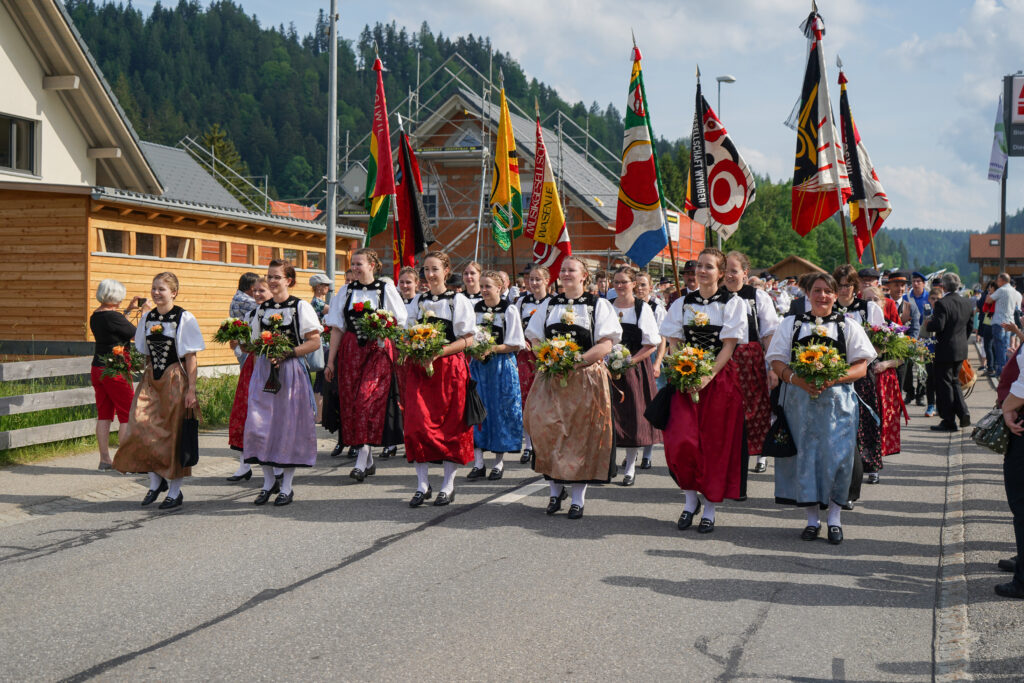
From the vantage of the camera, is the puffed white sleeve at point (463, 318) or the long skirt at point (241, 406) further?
the puffed white sleeve at point (463, 318)

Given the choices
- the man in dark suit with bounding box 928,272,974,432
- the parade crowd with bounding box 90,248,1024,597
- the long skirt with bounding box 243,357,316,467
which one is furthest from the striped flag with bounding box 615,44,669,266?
the long skirt with bounding box 243,357,316,467

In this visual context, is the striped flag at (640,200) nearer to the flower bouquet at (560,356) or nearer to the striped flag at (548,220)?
the striped flag at (548,220)

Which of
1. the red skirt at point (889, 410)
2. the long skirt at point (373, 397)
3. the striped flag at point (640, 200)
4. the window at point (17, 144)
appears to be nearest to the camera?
the long skirt at point (373, 397)

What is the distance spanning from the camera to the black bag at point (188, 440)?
8.23 metres

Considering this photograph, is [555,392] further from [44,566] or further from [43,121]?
[43,121]

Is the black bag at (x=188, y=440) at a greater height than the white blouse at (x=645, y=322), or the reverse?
the white blouse at (x=645, y=322)

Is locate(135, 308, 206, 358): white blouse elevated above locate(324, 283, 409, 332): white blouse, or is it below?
below

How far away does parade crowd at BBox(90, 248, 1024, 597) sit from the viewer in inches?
292

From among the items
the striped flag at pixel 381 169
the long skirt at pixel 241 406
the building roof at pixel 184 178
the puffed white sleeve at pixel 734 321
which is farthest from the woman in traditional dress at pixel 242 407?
the building roof at pixel 184 178

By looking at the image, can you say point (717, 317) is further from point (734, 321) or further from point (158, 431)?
point (158, 431)

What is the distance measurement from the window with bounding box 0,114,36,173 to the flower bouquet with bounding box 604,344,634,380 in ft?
53.3

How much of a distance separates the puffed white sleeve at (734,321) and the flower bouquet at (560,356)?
1162 mm

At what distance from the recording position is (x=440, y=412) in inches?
336

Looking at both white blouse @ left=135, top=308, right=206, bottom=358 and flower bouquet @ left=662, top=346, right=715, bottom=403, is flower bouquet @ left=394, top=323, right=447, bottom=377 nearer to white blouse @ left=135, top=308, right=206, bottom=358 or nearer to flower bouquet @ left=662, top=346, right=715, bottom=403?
white blouse @ left=135, top=308, right=206, bottom=358
